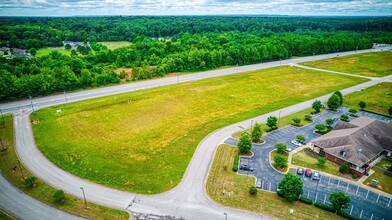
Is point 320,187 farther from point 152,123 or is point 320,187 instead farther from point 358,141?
point 152,123

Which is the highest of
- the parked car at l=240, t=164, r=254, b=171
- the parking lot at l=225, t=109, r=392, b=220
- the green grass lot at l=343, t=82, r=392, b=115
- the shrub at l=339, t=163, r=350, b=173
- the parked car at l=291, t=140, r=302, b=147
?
the green grass lot at l=343, t=82, r=392, b=115

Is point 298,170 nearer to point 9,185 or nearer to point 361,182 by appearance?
point 361,182

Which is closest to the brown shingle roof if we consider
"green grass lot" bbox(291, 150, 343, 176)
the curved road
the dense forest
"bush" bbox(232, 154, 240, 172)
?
"green grass lot" bbox(291, 150, 343, 176)

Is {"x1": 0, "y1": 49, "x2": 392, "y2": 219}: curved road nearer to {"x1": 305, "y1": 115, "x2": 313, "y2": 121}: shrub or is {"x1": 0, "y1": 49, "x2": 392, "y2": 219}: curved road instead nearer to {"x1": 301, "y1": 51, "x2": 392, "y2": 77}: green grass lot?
{"x1": 305, "y1": 115, "x2": 313, "y2": 121}: shrub

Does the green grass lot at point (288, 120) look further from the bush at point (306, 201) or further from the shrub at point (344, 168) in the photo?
the bush at point (306, 201)

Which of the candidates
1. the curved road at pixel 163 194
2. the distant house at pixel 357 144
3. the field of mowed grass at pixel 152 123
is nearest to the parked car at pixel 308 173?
the distant house at pixel 357 144

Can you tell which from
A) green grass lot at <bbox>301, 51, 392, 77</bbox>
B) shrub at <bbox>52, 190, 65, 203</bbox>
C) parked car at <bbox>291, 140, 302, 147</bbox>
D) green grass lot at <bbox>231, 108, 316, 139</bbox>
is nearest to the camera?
shrub at <bbox>52, 190, 65, 203</bbox>
